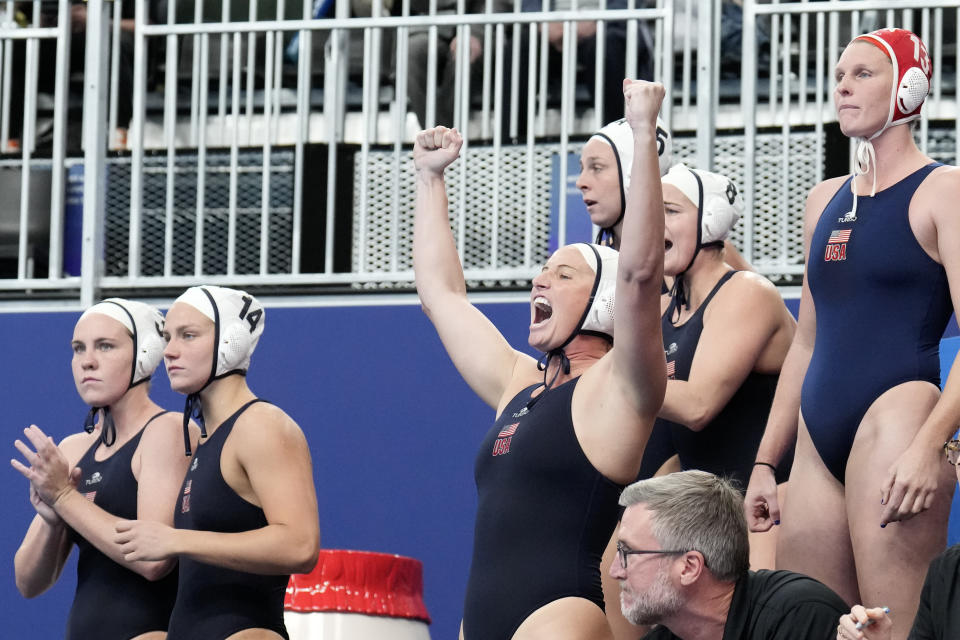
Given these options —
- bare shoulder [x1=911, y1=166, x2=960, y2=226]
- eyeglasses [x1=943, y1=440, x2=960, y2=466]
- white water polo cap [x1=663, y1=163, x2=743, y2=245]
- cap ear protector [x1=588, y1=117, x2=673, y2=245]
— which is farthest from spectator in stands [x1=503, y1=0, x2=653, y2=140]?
eyeglasses [x1=943, y1=440, x2=960, y2=466]

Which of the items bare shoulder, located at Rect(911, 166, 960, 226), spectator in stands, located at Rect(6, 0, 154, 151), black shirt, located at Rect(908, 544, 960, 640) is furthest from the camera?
spectator in stands, located at Rect(6, 0, 154, 151)

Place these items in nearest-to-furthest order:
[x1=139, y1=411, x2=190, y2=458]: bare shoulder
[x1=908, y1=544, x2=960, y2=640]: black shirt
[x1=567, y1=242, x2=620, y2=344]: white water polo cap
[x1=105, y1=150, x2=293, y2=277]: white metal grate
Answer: [x1=908, y1=544, x2=960, y2=640]: black shirt → [x1=567, y1=242, x2=620, y2=344]: white water polo cap → [x1=139, y1=411, x2=190, y2=458]: bare shoulder → [x1=105, y1=150, x2=293, y2=277]: white metal grate

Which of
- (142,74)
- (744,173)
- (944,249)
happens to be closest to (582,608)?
(944,249)

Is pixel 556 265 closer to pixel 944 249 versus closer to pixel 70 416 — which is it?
pixel 944 249

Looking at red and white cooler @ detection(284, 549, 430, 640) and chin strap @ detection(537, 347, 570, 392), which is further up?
chin strap @ detection(537, 347, 570, 392)

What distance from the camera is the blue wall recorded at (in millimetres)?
5441

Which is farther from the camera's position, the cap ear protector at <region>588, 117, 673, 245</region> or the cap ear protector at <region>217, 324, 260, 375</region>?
the cap ear protector at <region>217, 324, 260, 375</region>

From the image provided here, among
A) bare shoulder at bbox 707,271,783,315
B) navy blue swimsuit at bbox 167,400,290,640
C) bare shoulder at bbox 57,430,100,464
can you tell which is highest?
bare shoulder at bbox 707,271,783,315

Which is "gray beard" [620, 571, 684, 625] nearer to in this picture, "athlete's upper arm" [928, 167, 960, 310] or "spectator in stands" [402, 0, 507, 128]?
"athlete's upper arm" [928, 167, 960, 310]

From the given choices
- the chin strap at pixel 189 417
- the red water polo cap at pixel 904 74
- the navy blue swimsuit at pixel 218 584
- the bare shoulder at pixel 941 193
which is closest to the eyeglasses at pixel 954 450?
the bare shoulder at pixel 941 193

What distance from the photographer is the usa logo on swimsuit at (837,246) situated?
3.36 metres

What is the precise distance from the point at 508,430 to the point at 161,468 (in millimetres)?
1198

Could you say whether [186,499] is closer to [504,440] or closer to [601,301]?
[504,440]

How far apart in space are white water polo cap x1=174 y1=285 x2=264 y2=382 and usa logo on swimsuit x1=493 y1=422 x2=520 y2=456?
973 millimetres
